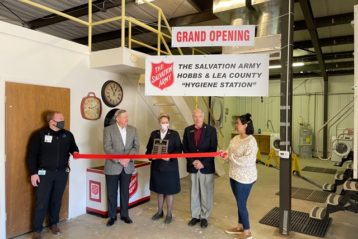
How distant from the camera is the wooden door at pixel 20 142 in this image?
3.10 meters

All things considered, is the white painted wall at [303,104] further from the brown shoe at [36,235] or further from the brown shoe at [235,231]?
the brown shoe at [36,235]

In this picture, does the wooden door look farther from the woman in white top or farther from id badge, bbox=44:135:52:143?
the woman in white top

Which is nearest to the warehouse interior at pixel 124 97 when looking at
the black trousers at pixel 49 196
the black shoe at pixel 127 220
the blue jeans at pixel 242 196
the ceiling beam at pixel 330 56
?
the black shoe at pixel 127 220

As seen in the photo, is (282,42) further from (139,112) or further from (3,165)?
(3,165)

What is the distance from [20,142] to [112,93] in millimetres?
1634

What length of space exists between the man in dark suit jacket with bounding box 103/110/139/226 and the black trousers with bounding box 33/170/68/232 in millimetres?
575

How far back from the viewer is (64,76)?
3.71 meters

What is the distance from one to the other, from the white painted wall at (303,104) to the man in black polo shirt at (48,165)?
330 inches

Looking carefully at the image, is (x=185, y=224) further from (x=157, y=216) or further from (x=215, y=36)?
(x=215, y=36)

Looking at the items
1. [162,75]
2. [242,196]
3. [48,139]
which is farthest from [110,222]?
[162,75]

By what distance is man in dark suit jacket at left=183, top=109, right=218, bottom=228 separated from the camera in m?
3.50

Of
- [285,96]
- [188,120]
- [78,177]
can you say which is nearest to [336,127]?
[188,120]

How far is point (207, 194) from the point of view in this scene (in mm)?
3557

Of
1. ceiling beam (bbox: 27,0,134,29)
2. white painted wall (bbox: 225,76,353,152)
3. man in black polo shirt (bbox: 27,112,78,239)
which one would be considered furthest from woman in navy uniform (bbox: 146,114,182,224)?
white painted wall (bbox: 225,76,353,152)
